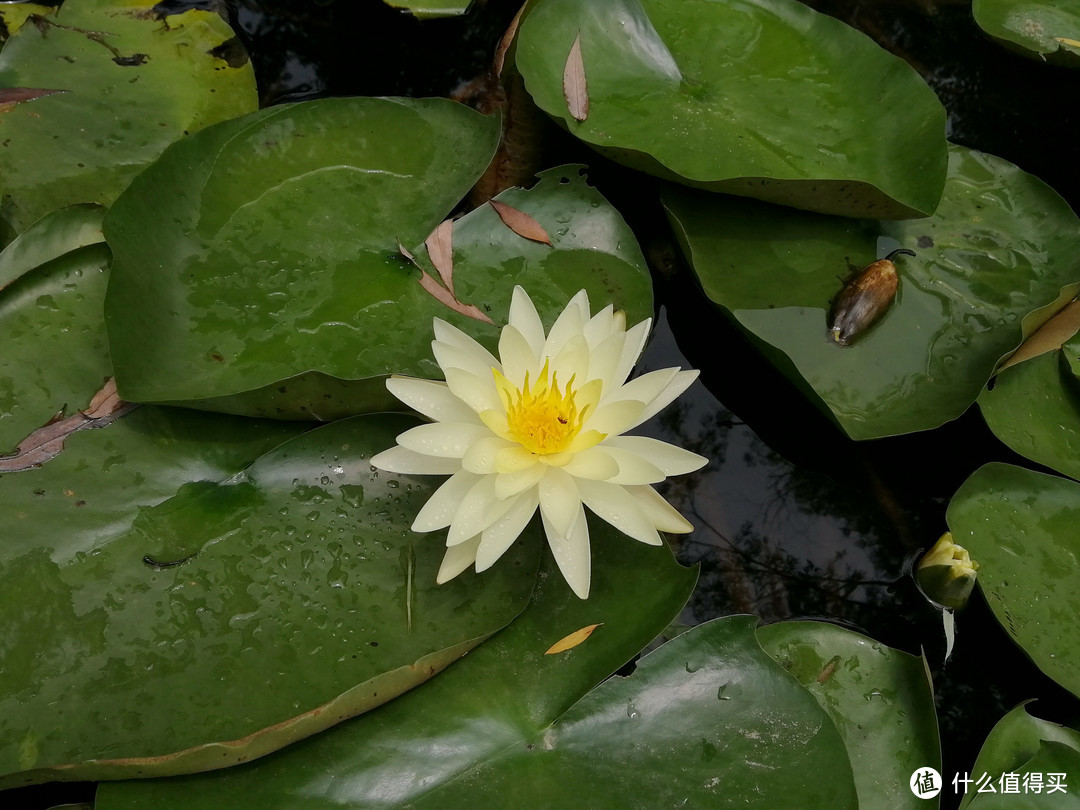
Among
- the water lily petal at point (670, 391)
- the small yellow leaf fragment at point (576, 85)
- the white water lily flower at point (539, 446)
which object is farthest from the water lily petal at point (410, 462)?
the small yellow leaf fragment at point (576, 85)

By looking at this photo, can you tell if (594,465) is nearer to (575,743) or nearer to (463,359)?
(463,359)

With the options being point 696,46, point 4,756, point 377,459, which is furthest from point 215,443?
point 696,46

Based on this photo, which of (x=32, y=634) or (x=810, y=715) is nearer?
(x=32, y=634)

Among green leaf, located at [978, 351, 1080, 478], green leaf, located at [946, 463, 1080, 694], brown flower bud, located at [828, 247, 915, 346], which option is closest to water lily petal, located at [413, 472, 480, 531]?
brown flower bud, located at [828, 247, 915, 346]

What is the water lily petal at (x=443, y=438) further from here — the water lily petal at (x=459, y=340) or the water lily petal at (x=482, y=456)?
the water lily petal at (x=459, y=340)

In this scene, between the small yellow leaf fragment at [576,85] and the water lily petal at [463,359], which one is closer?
the water lily petal at [463,359]

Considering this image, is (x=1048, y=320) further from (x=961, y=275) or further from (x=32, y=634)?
(x=32, y=634)
